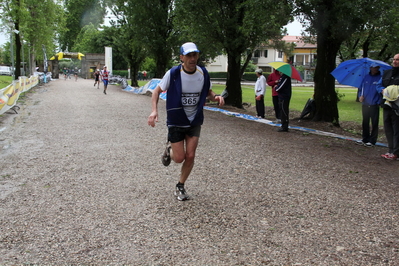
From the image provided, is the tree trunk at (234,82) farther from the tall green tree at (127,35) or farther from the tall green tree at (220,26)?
the tall green tree at (127,35)

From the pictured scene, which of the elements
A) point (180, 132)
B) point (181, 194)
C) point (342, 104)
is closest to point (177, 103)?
point (180, 132)

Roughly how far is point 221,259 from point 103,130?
7589 mm

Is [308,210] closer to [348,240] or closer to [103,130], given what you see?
[348,240]

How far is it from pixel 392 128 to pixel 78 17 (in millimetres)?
89848

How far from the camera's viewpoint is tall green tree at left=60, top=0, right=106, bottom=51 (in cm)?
8450

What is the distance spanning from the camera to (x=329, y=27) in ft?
37.2

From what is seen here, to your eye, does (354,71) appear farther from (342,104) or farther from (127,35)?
(127,35)


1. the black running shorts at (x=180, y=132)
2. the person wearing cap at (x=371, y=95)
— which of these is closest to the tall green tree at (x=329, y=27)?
the person wearing cap at (x=371, y=95)

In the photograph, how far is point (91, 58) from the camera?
64.1 metres

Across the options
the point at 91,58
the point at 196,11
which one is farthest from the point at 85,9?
the point at 196,11

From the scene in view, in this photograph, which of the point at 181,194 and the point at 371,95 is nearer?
the point at 181,194

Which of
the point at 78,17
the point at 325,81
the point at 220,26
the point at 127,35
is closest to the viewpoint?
the point at 325,81

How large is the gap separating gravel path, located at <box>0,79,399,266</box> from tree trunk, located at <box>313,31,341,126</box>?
382 cm

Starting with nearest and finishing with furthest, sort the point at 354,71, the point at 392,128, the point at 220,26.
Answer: the point at 392,128, the point at 354,71, the point at 220,26
